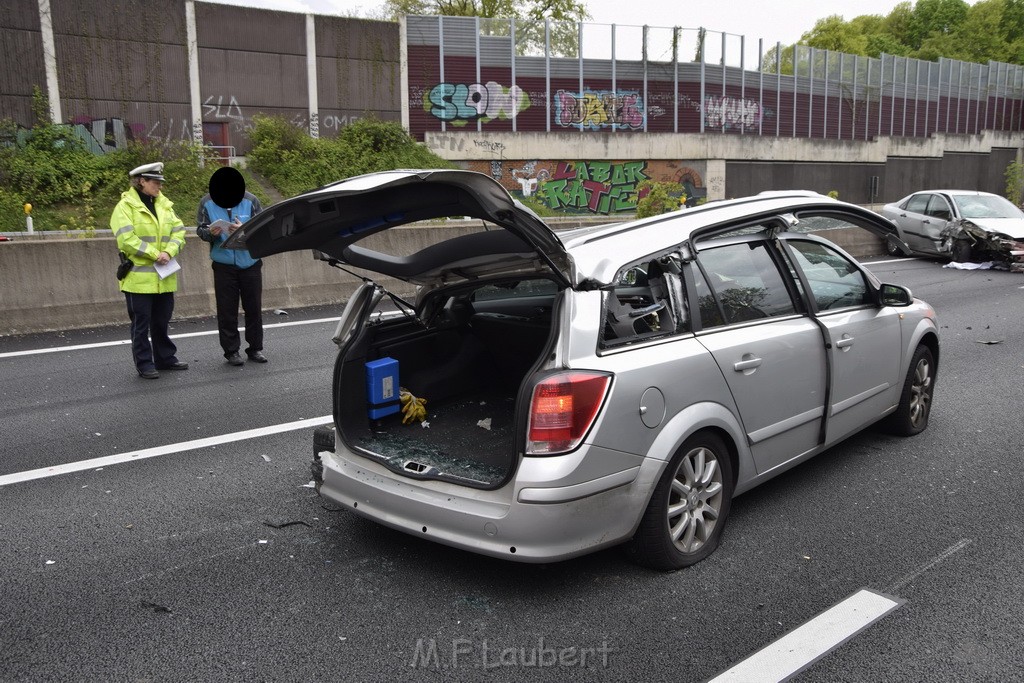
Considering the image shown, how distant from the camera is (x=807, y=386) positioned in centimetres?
475

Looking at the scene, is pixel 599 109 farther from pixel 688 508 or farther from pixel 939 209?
pixel 688 508

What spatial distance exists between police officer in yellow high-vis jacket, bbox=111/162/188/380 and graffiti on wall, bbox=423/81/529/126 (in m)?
28.1

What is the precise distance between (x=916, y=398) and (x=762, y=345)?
7.59 feet

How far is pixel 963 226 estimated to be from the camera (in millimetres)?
17828

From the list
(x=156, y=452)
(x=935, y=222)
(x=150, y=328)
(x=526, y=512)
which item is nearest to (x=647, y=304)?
(x=526, y=512)

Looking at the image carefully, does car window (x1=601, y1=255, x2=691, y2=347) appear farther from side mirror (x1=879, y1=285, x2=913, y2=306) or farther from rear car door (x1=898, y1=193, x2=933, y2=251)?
rear car door (x1=898, y1=193, x2=933, y2=251)

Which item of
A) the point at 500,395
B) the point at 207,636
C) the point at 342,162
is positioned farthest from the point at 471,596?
the point at 342,162

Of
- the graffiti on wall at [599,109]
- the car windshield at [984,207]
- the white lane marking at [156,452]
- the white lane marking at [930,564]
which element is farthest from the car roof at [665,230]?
the graffiti on wall at [599,109]

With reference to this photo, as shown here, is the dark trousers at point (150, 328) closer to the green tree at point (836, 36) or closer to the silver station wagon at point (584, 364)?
the silver station wagon at point (584, 364)

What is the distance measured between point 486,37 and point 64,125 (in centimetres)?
1636

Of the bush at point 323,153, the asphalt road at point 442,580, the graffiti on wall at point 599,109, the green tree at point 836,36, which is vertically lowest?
the asphalt road at point 442,580

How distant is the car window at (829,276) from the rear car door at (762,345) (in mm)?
308

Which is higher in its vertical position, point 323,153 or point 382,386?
point 323,153

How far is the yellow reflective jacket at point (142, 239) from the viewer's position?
7926 mm
